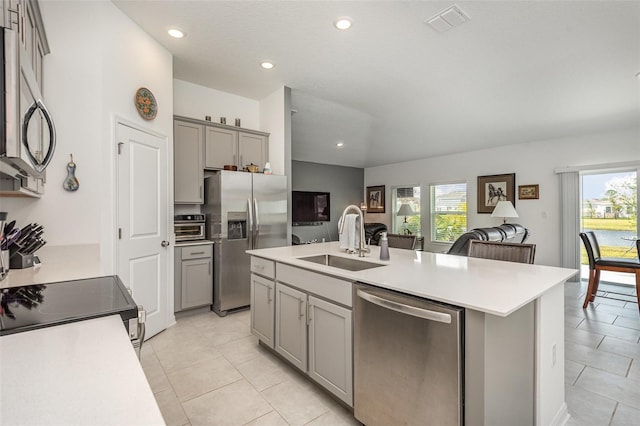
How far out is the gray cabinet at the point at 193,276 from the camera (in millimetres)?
3408

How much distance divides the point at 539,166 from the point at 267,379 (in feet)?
19.6

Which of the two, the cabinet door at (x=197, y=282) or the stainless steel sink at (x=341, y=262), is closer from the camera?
the stainless steel sink at (x=341, y=262)

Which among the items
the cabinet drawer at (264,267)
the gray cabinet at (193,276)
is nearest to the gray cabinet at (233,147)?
the gray cabinet at (193,276)

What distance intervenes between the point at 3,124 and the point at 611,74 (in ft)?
15.9

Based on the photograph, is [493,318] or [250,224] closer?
[493,318]

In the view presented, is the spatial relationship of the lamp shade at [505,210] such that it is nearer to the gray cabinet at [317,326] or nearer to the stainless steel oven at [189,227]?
the gray cabinet at [317,326]

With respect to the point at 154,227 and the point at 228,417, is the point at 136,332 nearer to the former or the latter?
the point at 228,417

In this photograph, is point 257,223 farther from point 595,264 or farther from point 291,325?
point 595,264

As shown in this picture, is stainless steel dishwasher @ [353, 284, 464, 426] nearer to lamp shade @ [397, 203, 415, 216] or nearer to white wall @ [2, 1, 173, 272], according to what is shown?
white wall @ [2, 1, 173, 272]

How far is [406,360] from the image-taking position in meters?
1.41

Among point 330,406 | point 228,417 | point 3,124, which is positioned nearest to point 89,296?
point 3,124

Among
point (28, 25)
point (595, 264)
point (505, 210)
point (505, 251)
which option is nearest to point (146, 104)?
point (28, 25)

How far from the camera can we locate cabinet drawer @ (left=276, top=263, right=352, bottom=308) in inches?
68.5

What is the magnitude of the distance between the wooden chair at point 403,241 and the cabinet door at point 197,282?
215 centimetres
